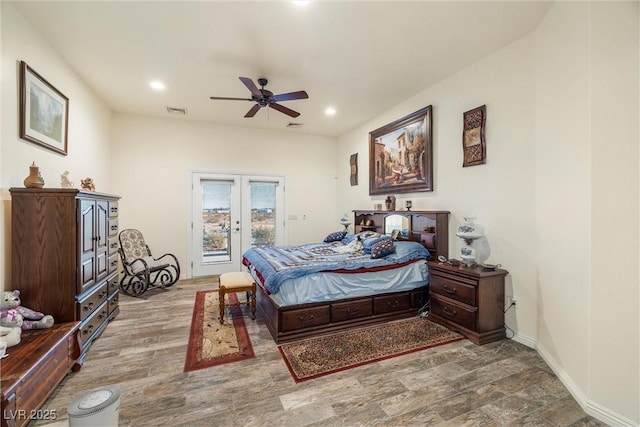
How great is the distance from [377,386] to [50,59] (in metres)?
4.65

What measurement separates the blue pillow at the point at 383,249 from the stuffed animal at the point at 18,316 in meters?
3.33

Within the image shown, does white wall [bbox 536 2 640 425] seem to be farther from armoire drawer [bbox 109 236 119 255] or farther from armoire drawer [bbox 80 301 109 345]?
armoire drawer [bbox 109 236 119 255]

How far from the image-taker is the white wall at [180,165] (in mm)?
5168

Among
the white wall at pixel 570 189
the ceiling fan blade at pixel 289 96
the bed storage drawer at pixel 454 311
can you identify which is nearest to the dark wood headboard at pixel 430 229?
the white wall at pixel 570 189

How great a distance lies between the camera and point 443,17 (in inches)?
98.7

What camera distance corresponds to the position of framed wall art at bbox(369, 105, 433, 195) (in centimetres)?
405

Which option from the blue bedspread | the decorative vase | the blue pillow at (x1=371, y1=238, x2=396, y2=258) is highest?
the decorative vase

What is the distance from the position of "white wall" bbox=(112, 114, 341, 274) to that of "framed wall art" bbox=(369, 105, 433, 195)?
6.23 feet

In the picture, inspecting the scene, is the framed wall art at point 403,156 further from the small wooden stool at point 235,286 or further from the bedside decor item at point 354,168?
the small wooden stool at point 235,286

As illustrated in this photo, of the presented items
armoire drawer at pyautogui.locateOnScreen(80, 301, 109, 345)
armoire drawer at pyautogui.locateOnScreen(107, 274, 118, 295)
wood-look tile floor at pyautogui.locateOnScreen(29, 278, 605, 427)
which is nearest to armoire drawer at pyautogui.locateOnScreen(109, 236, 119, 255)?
armoire drawer at pyautogui.locateOnScreen(107, 274, 118, 295)

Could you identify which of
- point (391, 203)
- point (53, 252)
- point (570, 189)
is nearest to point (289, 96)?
point (391, 203)

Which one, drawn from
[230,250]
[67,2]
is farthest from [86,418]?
[230,250]

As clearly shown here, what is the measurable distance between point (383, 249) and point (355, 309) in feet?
2.88

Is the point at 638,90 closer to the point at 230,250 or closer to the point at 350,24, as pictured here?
the point at 350,24
